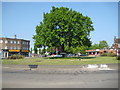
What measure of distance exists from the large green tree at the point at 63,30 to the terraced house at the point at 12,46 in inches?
1606

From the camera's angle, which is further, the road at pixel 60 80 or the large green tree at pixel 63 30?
the large green tree at pixel 63 30

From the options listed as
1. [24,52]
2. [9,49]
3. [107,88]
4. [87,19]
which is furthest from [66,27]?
[24,52]

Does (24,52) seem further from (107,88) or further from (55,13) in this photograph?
(107,88)

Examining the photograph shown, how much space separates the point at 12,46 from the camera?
8362 cm

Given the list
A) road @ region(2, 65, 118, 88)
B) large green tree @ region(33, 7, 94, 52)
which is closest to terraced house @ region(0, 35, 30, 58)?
large green tree @ region(33, 7, 94, 52)

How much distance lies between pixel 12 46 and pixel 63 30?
4826cm

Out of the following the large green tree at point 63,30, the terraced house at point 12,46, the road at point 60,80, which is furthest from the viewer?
the terraced house at point 12,46

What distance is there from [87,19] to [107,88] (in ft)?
130

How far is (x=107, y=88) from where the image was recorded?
8234 mm

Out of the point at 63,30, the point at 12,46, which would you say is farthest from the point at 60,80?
the point at 12,46

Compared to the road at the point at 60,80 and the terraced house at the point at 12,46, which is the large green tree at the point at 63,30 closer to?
the road at the point at 60,80

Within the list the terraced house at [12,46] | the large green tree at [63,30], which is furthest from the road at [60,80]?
the terraced house at [12,46]

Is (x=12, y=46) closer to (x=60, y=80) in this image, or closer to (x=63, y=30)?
(x=63, y=30)

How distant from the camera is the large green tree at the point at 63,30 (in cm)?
4138
